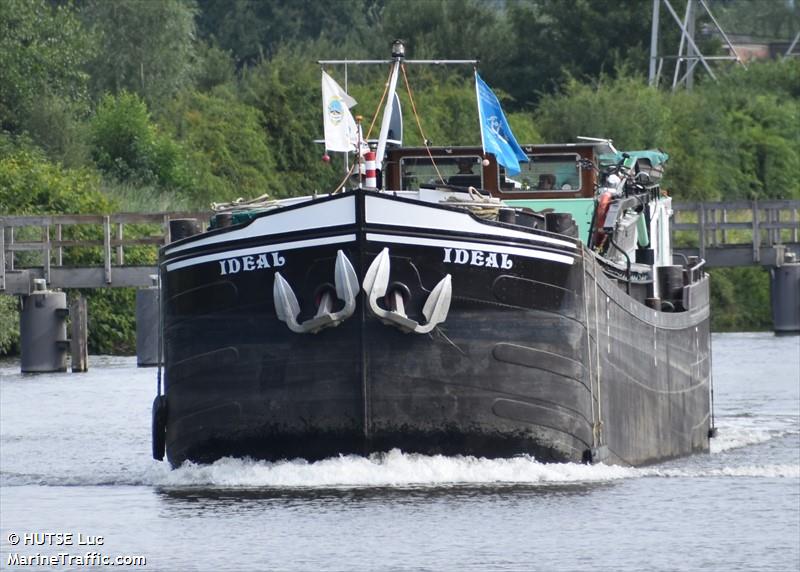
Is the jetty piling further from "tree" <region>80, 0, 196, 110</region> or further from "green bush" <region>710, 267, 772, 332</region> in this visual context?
"tree" <region>80, 0, 196, 110</region>

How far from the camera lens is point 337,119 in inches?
803

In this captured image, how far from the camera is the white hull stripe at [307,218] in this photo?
1792cm

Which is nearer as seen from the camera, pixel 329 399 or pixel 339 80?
pixel 329 399

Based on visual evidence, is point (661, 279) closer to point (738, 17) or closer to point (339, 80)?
point (339, 80)

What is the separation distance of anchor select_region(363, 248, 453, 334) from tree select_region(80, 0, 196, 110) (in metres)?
47.1

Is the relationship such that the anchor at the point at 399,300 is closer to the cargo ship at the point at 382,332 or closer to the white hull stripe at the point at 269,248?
the cargo ship at the point at 382,332

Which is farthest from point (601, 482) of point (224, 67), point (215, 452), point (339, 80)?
point (224, 67)

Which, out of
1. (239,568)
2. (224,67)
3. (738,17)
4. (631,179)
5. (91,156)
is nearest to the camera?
(239,568)

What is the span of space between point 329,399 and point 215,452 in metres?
1.42

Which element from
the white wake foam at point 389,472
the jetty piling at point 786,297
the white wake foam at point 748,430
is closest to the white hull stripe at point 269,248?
the white wake foam at point 389,472

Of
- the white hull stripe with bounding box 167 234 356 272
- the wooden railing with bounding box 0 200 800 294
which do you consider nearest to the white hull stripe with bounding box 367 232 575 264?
the white hull stripe with bounding box 167 234 356 272

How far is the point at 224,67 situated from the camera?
73.9 m

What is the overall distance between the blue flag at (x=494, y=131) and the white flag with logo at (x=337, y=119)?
146 centimetres

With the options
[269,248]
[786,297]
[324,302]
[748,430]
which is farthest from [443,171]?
[786,297]
